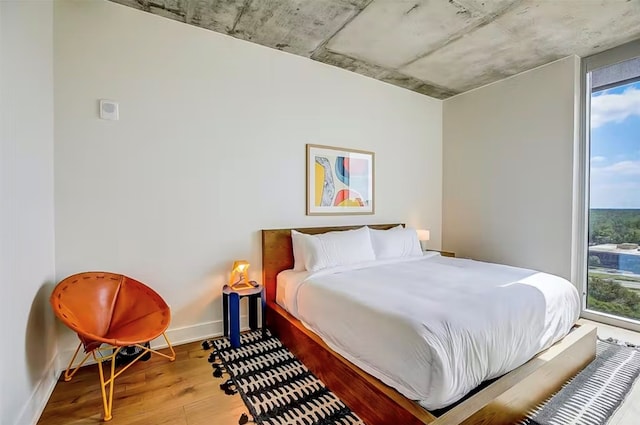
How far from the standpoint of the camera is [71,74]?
7.22 feet

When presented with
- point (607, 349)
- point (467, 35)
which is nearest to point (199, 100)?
point (467, 35)

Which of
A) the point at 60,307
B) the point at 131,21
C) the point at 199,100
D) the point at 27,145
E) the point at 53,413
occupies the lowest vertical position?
the point at 53,413

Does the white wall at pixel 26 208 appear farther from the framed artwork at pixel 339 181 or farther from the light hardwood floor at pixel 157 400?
the framed artwork at pixel 339 181

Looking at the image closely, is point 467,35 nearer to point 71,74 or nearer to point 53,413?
point 71,74

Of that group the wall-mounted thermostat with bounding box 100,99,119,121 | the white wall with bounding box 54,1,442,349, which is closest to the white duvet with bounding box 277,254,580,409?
the white wall with bounding box 54,1,442,349

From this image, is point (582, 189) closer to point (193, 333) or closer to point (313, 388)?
point (313, 388)

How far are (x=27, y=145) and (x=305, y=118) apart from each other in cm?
221

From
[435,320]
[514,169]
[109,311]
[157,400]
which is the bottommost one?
[157,400]

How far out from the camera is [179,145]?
102 inches

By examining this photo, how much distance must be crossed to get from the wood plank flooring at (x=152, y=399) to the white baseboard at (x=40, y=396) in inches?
1.3

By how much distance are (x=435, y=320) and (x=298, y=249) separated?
1572 mm

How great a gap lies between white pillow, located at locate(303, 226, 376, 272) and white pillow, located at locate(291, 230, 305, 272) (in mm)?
47

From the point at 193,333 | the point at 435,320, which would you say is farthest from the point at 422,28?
the point at 193,333

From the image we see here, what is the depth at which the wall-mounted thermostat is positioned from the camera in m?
2.29
